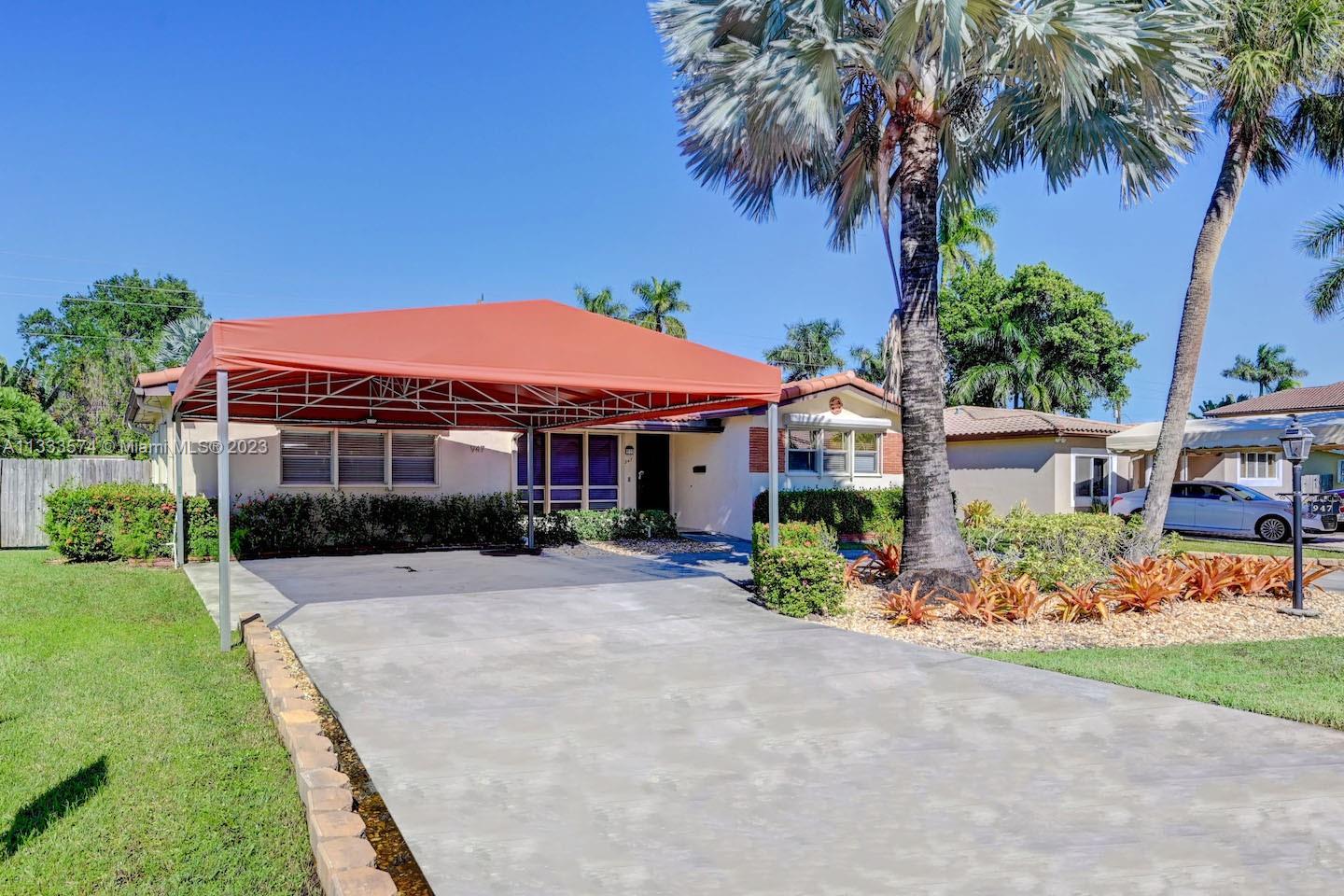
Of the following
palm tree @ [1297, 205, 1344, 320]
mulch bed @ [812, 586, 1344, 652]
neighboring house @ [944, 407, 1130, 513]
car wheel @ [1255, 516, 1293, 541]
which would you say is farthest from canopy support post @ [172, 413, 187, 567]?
palm tree @ [1297, 205, 1344, 320]

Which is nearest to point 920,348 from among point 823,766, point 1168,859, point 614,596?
point 614,596

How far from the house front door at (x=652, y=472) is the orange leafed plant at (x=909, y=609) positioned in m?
12.0

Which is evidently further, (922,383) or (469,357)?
(922,383)

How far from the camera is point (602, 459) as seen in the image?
1923 centimetres

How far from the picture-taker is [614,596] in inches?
388

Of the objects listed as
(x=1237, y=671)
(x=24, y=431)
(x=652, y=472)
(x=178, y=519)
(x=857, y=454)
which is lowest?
(x=1237, y=671)

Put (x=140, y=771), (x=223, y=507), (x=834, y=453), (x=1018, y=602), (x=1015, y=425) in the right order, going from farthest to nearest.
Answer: (x=1015, y=425) → (x=834, y=453) → (x=1018, y=602) → (x=223, y=507) → (x=140, y=771)

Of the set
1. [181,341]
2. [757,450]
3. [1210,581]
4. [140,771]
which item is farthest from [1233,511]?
[181,341]

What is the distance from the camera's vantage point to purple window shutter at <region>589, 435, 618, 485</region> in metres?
19.1

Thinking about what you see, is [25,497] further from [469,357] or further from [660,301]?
[660,301]

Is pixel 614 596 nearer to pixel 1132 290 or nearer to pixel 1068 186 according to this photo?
pixel 1068 186

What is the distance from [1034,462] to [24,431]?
88.6 ft

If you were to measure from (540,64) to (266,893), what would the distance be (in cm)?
1811

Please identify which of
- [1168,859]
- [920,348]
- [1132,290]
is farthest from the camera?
[1132,290]
